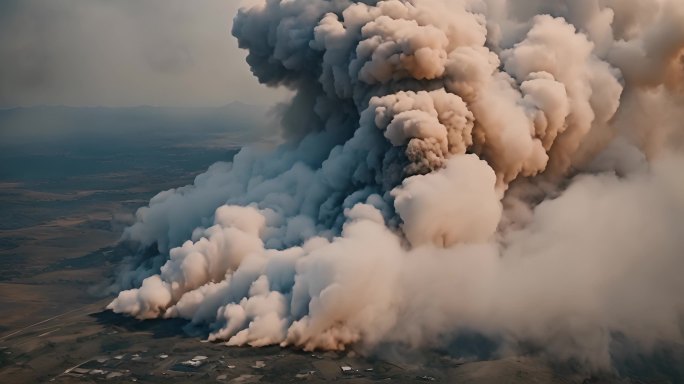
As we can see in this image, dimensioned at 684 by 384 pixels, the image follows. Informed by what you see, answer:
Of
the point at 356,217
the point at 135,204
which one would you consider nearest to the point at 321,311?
the point at 356,217

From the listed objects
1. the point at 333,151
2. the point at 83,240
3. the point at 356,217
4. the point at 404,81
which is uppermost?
the point at 404,81

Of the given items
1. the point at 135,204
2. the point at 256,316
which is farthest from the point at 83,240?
the point at 256,316

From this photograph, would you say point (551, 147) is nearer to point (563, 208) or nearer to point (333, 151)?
point (563, 208)

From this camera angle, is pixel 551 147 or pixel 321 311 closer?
pixel 321 311

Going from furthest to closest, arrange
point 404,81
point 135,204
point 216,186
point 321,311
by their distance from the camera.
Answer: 1. point 135,204
2. point 216,186
3. point 404,81
4. point 321,311

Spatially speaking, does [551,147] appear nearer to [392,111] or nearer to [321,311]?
[392,111]

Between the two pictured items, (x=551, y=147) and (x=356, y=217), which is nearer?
(x=356, y=217)

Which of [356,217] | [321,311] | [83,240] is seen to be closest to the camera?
[321,311]

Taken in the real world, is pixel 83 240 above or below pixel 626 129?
below

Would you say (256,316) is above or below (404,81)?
below

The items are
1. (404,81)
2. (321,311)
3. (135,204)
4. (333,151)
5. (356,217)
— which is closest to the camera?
(321,311)
